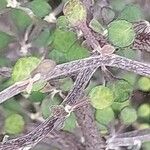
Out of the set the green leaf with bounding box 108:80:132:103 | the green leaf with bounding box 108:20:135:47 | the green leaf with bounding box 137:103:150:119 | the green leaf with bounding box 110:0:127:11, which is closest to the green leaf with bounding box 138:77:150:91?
the green leaf with bounding box 137:103:150:119

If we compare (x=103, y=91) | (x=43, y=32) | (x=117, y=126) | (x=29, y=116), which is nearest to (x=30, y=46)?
(x=43, y=32)

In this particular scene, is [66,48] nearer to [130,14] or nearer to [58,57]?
[58,57]

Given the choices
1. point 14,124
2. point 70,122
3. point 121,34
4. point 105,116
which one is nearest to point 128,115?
point 105,116

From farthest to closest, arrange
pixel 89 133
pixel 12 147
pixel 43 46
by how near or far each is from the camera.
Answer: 1. pixel 43 46
2. pixel 89 133
3. pixel 12 147

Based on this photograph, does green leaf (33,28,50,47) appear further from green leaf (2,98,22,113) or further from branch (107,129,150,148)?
branch (107,129,150,148)

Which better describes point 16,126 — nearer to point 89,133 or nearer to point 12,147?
point 89,133
